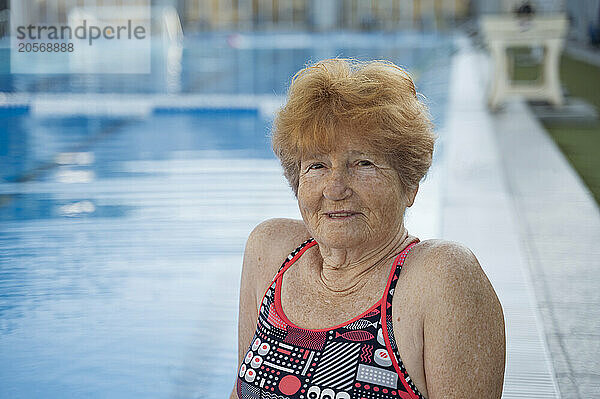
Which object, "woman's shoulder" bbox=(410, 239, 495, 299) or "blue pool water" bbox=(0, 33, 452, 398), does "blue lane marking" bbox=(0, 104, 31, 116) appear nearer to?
"blue pool water" bbox=(0, 33, 452, 398)

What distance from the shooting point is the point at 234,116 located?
31.7 feet

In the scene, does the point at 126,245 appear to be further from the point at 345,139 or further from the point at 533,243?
the point at 345,139

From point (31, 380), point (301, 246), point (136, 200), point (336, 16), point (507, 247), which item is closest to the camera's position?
point (301, 246)

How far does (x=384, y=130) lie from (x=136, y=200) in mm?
4035

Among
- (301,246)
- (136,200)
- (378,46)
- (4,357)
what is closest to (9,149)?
(136,200)

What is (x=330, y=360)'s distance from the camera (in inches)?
55.3

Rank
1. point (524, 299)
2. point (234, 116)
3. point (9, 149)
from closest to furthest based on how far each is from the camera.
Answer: point (524, 299)
point (9, 149)
point (234, 116)

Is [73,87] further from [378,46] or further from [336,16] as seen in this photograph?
[336,16]

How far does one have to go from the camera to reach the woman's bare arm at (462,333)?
4.28ft

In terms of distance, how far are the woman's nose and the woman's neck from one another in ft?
0.42

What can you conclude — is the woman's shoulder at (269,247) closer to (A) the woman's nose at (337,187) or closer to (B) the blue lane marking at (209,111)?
(A) the woman's nose at (337,187)

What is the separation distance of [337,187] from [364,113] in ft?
0.46
